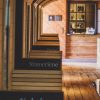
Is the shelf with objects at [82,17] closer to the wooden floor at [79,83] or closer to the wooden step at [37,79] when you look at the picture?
the wooden floor at [79,83]

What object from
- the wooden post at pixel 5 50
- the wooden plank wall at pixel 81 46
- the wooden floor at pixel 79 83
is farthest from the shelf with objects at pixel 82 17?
the wooden post at pixel 5 50

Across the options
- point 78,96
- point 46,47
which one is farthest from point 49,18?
point 78,96

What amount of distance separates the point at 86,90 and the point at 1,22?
551 centimetres

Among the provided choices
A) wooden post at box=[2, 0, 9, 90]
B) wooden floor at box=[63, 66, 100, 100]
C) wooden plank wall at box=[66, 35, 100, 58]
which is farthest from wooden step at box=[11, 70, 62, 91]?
wooden plank wall at box=[66, 35, 100, 58]

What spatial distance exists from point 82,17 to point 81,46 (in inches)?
58.5

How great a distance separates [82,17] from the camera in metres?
18.4

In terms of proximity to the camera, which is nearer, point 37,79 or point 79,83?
point 37,79

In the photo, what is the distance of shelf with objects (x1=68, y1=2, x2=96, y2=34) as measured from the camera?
18.2 m

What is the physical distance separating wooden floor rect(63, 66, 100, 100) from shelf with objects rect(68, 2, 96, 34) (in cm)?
332

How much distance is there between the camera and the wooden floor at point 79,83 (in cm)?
943

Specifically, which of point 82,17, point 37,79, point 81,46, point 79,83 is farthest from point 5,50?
point 82,17

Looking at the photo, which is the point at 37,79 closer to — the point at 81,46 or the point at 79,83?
the point at 79,83

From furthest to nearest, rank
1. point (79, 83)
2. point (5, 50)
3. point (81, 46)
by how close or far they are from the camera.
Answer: point (81, 46), point (79, 83), point (5, 50)

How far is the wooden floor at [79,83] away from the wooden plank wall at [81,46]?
2626 millimetres
